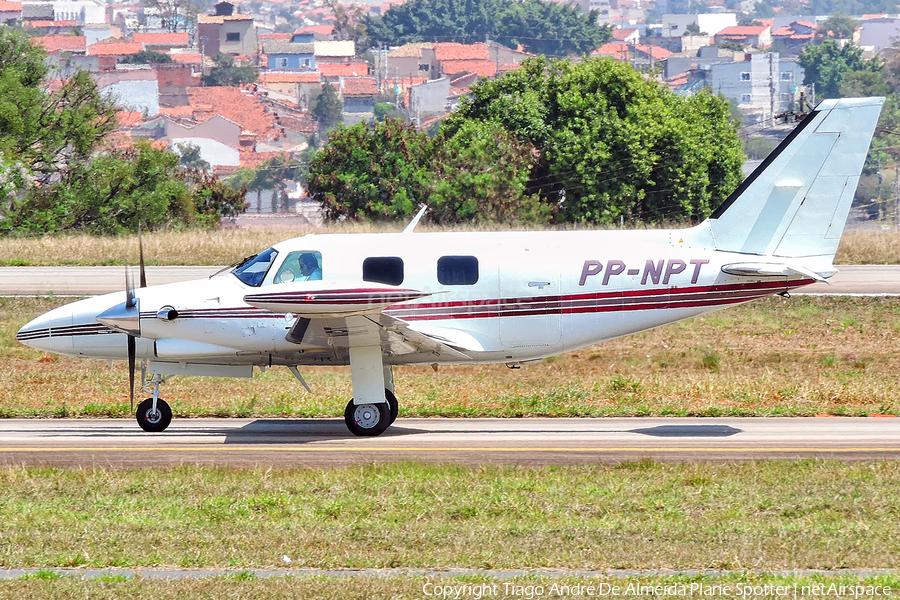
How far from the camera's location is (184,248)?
44188 millimetres

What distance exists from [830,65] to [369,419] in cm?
17524

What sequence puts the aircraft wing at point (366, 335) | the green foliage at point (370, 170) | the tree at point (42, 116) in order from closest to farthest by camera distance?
the aircraft wing at point (366, 335) < the tree at point (42, 116) < the green foliage at point (370, 170)

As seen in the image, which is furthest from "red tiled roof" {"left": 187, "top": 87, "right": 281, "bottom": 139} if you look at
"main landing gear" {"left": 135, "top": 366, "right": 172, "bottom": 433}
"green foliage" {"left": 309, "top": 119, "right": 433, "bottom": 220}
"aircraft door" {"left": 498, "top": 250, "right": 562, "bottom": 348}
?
"aircraft door" {"left": 498, "top": 250, "right": 562, "bottom": 348}

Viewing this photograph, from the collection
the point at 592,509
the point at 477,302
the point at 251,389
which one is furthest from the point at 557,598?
the point at 251,389

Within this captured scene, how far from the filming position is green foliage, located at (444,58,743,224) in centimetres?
5916

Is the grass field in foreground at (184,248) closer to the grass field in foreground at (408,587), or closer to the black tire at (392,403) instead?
the black tire at (392,403)

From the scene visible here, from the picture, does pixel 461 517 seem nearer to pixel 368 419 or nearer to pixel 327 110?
pixel 368 419

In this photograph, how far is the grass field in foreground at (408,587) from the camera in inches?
394

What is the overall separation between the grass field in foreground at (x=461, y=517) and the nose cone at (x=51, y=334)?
3303 millimetres

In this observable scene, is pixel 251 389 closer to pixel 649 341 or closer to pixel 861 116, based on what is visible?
pixel 649 341

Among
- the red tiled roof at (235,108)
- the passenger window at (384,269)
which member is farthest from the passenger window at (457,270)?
the red tiled roof at (235,108)

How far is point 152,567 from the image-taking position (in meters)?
11.0

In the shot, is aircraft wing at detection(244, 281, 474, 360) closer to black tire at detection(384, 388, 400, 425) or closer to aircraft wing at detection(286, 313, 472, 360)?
aircraft wing at detection(286, 313, 472, 360)

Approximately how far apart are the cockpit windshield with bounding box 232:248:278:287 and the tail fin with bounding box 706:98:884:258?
22.2ft
